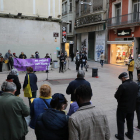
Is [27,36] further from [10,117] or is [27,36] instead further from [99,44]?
[10,117]

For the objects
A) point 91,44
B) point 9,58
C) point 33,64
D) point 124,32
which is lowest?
point 33,64

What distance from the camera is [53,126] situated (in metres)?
2.07

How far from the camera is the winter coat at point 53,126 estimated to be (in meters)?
2.08

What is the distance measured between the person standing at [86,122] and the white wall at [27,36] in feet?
52.0

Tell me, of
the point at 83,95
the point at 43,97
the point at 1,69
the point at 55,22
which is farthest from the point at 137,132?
the point at 55,22

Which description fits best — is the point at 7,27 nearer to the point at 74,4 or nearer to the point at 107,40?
the point at 107,40

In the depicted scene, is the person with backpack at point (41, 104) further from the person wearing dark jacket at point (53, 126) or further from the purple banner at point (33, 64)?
the purple banner at point (33, 64)

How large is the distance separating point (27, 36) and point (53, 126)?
16.5m

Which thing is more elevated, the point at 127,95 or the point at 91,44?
the point at 91,44

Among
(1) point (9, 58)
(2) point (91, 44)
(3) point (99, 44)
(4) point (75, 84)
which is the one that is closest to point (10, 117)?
(4) point (75, 84)

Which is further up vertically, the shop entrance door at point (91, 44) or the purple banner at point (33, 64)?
the shop entrance door at point (91, 44)

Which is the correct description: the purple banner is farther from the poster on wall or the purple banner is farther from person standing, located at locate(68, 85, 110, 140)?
the poster on wall

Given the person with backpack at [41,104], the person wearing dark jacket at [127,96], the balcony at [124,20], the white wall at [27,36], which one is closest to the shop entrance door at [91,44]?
the balcony at [124,20]

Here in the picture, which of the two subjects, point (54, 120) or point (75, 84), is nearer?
point (54, 120)
